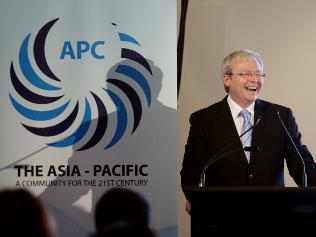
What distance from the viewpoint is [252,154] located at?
4.46 metres

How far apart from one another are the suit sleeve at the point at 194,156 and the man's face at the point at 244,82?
0.32 metres

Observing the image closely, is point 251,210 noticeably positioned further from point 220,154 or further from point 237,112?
point 237,112

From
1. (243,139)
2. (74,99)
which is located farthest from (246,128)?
(74,99)

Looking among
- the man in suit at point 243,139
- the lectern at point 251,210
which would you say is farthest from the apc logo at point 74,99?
the lectern at point 251,210

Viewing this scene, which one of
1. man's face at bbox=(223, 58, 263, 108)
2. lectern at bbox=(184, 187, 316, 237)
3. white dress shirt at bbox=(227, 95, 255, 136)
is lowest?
lectern at bbox=(184, 187, 316, 237)

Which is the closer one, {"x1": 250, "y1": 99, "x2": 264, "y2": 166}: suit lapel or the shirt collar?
{"x1": 250, "y1": 99, "x2": 264, "y2": 166}: suit lapel

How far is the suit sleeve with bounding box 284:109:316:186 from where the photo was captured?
169 inches

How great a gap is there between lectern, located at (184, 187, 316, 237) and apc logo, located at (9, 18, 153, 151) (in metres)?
1.54

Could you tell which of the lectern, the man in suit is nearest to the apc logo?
the man in suit

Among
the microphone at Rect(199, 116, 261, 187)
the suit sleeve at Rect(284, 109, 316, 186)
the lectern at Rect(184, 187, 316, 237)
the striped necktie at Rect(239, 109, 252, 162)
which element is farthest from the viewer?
the striped necktie at Rect(239, 109, 252, 162)

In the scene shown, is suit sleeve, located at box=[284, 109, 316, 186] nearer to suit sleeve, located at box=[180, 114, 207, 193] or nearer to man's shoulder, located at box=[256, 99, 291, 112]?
man's shoulder, located at box=[256, 99, 291, 112]

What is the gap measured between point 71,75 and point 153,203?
1.09 metres

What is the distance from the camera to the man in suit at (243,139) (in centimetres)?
441

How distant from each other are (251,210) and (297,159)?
127cm
